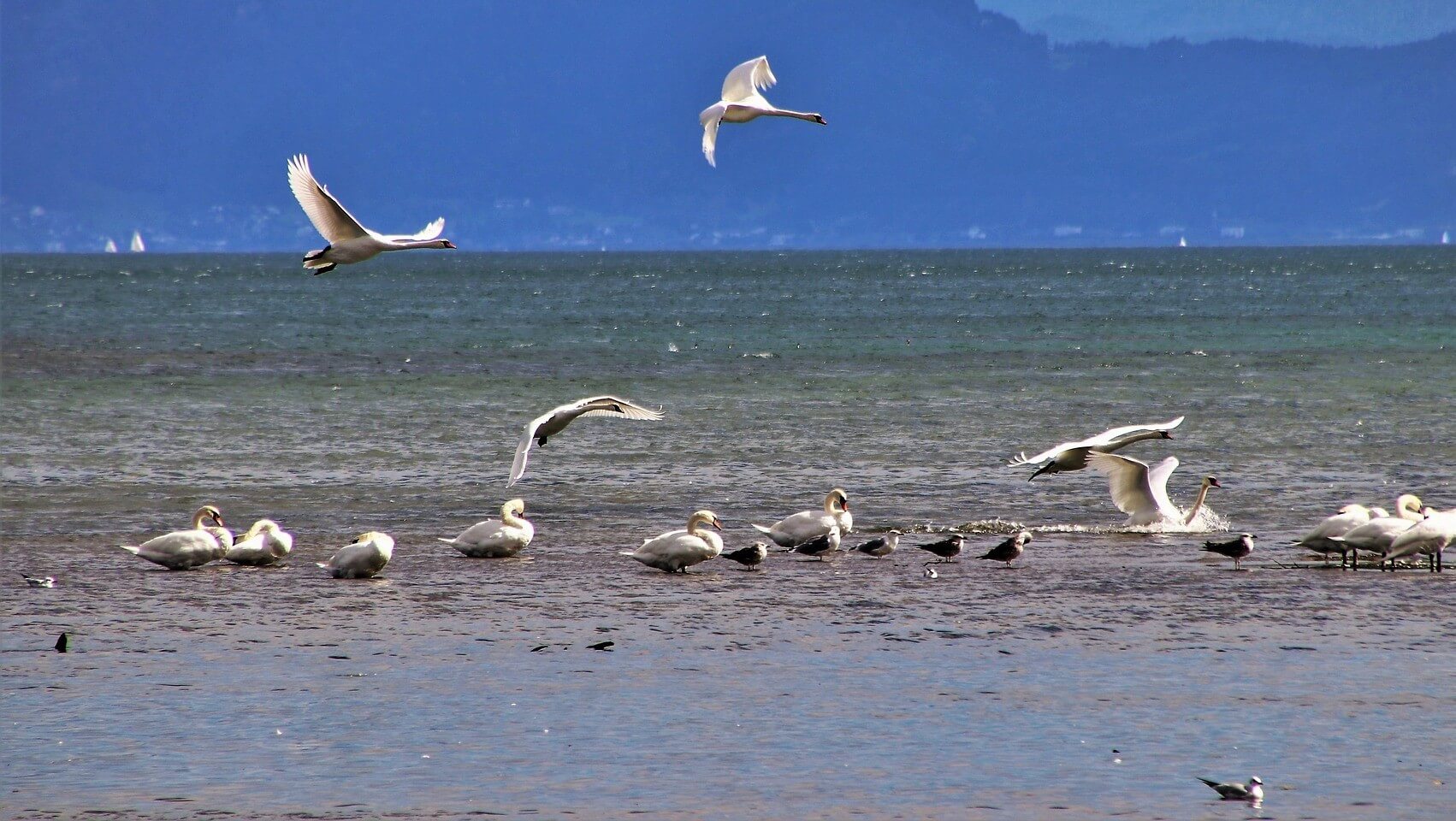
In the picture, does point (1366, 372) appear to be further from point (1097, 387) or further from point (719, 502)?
point (719, 502)

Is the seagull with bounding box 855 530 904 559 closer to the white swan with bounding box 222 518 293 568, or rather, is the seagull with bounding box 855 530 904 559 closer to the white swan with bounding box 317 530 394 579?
the white swan with bounding box 317 530 394 579

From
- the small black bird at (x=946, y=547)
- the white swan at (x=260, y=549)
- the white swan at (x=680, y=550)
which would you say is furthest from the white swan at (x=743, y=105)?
the white swan at (x=260, y=549)

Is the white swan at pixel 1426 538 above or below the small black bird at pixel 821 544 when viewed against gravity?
above

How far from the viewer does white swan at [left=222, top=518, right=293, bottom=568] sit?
16.3m

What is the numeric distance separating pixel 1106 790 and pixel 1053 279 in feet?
462

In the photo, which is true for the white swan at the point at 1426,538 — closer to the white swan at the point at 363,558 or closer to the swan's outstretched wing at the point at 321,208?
the white swan at the point at 363,558

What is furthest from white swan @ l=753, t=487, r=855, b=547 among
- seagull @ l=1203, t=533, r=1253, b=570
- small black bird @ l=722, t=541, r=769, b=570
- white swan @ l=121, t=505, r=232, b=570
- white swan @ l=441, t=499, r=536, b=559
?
white swan @ l=121, t=505, r=232, b=570

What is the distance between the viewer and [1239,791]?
942cm

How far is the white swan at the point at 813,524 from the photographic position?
17.0 m

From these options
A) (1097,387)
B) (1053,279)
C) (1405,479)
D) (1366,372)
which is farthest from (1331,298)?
(1405,479)

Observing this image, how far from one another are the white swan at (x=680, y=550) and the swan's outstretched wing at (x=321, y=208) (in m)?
3.67

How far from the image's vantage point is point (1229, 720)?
36.1ft

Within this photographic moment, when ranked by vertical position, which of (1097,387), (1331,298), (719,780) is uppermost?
(1331,298)

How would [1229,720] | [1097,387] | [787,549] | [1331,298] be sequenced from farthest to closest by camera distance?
[1331,298] < [1097,387] < [787,549] < [1229,720]
